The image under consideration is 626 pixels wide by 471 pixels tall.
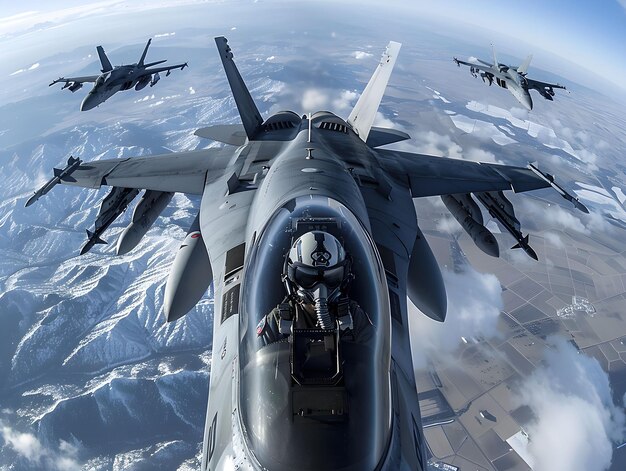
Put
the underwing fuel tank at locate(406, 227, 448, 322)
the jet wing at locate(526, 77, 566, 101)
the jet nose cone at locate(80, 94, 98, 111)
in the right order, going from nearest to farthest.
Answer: the underwing fuel tank at locate(406, 227, 448, 322) → the jet nose cone at locate(80, 94, 98, 111) → the jet wing at locate(526, 77, 566, 101)

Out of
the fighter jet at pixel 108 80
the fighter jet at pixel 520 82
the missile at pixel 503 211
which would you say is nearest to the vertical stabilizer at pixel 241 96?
the missile at pixel 503 211

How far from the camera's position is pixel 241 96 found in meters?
11.1

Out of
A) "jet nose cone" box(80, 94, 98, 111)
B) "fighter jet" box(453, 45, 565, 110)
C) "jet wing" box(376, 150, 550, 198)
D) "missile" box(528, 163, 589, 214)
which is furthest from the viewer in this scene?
"fighter jet" box(453, 45, 565, 110)

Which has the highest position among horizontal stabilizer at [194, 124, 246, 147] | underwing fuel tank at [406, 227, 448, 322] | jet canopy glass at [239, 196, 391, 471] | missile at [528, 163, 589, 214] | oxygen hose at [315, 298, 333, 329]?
oxygen hose at [315, 298, 333, 329]

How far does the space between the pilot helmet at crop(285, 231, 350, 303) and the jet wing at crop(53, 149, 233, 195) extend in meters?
6.69

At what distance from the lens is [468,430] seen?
81.9ft

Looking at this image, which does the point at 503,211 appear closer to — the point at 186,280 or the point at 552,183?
the point at 552,183

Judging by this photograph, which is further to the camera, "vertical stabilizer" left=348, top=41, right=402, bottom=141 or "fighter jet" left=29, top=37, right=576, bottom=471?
"vertical stabilizer" left=348, top=41, right=402, bottom=141

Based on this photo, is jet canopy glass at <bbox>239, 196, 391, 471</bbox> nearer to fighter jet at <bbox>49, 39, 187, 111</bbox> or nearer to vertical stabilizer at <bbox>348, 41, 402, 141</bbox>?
vertical stabilizer at <bbox>348, 41, 402, 141</bbox>

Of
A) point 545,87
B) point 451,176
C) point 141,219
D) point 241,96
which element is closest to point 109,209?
point 141,219

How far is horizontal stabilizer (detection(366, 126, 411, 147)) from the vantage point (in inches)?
470

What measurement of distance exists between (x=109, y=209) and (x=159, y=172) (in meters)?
1.82

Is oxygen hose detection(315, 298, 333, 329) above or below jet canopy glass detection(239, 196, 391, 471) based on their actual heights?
above

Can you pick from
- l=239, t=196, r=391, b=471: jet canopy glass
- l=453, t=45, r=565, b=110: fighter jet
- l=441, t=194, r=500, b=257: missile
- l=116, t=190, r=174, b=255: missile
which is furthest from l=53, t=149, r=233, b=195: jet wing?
l=453, t=45, r=565, b=110: fighter jet
